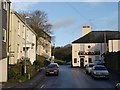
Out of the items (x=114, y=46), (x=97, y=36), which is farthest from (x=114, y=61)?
(x=97, y=36)

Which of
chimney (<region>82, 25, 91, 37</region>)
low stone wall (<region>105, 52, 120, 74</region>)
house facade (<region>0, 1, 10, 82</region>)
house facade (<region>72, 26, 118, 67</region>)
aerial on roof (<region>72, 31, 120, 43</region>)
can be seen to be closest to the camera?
house facade (<region>0, 1, 10, 82</region>)

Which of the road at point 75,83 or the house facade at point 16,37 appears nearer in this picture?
the road at point 75,83

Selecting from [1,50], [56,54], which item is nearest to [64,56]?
[56,54]

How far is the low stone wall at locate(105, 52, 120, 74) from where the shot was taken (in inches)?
1795

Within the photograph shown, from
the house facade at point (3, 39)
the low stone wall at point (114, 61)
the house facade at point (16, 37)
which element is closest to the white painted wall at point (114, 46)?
the low stone wall at point (114, 61)

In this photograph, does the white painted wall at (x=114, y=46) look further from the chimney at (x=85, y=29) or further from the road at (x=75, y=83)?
the road at (x=75, y=83)

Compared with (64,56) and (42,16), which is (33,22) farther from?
(64,56)

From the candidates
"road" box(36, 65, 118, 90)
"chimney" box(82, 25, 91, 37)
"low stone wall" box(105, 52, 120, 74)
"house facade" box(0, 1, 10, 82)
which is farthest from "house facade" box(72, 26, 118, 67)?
"house facade" box(0, 1, 10, 82)

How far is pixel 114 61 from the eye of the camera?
4912 cm

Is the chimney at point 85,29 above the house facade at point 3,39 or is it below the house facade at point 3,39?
above

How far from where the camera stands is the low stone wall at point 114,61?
45.6m

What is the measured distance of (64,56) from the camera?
11625 cm

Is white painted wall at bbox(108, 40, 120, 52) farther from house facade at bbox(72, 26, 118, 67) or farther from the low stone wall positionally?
the low stone wall

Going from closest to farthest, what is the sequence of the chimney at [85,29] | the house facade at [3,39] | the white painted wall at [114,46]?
1. the house facade at [3,39]
2. the white painted wall at [114,46]
3. the chimney at [85,29]
